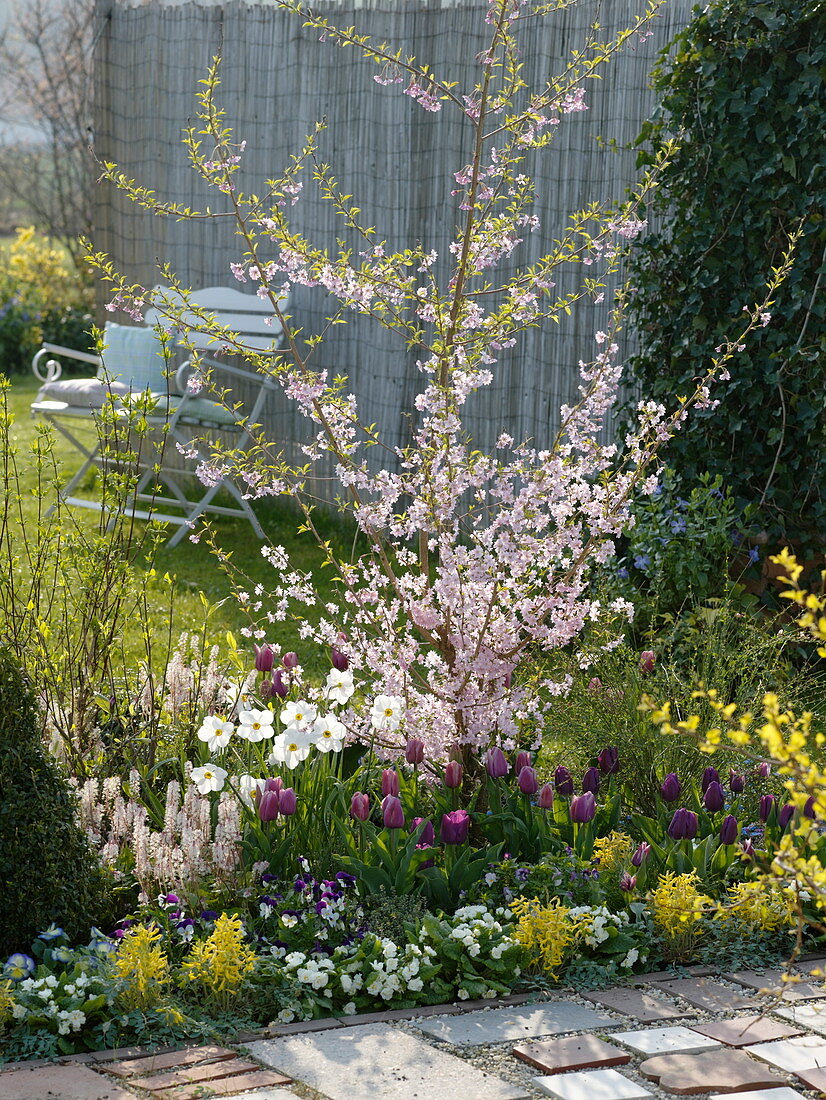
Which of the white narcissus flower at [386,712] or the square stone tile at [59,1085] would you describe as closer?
the square stone tile at [59,1085]

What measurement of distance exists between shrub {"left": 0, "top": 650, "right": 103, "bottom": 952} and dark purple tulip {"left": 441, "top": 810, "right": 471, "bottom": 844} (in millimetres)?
759

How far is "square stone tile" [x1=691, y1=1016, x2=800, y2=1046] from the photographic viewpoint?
7.52 ft

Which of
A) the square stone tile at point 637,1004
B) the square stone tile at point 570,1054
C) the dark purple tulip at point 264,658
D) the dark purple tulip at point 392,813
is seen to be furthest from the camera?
the dark purple tulip at point 264,658

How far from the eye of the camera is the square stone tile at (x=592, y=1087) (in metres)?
2.09

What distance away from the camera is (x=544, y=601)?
308 centimetres

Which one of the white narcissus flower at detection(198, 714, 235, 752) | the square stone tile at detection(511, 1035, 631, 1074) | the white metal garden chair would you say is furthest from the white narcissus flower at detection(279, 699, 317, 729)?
the white metal garden chair

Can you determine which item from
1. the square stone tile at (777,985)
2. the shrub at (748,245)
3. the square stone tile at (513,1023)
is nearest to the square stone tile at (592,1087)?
the square stone tile at (513,1023)

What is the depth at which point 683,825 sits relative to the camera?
2842mm

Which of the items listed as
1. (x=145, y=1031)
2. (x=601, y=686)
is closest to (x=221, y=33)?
(x=601, y=686)

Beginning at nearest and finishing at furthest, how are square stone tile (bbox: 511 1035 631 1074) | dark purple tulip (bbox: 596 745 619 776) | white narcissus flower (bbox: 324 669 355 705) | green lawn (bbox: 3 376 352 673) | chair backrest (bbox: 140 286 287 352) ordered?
square stone tile (bbox: 511 1035 631 1074) < white narcissus flower (bbox: 324 669 355 705) < dark purple tulip (bbox: 596 745 619 776) < green lawn (bbox: 3 376 352 673) < chair backrest (bbox: 140 286 287 352)

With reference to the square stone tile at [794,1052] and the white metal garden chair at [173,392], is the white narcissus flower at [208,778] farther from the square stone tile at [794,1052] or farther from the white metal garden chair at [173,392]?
the white metal garden chair at [173,392]

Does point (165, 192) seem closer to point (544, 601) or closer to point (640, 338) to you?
point (640, 338)

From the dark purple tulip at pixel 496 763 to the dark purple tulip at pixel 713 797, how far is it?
471 millimetres

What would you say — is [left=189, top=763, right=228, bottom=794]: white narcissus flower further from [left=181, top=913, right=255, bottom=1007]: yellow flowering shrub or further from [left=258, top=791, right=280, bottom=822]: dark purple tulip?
[left=181, top=913, right=255, bottom=1007]: yellow flowering shrub
